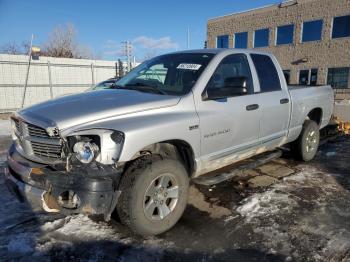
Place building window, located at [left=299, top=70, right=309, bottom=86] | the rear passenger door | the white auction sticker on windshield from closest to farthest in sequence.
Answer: the white auction sticker on windshield, the rear passenger door, building window, located at [left=299, top=70, right=309, bottom=86]

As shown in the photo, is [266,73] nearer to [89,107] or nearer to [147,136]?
[147,136]

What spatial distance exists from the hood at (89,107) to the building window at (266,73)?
169cm

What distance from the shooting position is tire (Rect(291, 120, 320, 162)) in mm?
5676

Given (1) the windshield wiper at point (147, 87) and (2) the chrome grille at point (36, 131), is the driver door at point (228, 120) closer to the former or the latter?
(1) the windshield wiper at point (147, 87)

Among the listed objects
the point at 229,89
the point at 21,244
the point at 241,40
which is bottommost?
the point at 21,244

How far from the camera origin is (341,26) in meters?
21.8

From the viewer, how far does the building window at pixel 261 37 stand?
26.0 metres

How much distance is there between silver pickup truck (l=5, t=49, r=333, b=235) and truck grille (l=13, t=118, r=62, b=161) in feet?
0.03

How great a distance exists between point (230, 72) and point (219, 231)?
200 centimetres

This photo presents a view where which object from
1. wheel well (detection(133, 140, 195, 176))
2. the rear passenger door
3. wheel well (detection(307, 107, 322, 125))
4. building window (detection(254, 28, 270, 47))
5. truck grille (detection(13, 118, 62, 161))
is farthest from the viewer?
building window (detection(254, 28, 270, 47))

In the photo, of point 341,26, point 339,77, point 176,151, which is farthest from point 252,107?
point 341,26

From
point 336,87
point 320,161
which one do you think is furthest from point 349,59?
point 320,161

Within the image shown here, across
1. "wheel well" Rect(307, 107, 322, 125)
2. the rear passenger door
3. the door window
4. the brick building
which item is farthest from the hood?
the brick building

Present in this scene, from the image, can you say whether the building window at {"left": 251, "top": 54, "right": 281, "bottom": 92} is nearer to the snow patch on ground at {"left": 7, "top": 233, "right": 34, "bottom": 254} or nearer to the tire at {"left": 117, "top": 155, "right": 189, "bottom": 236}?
the tire at {"left": 117, "top": 155, "right": 189, "bottom": 236}
